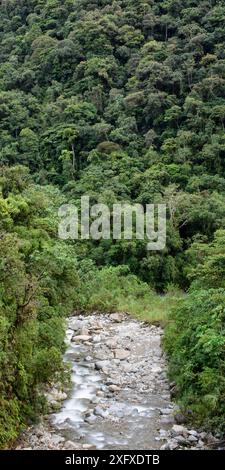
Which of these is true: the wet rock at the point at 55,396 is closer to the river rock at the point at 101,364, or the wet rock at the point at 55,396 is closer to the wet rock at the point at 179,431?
the river rock at the point at 101,364

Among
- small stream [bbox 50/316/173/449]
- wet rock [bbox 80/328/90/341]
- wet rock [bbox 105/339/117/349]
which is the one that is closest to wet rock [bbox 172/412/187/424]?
small stream [bbox 50/316/173/449]

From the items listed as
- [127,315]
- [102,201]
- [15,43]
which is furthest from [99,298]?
[15,43]

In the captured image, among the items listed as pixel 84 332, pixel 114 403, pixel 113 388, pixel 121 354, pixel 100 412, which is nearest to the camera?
pixel 100 412

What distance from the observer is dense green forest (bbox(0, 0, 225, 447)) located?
29.9 ft

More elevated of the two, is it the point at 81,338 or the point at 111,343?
the point at 111,343

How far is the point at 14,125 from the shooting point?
112 feet

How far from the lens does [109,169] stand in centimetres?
2812

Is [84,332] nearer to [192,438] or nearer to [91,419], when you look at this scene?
[91,419]

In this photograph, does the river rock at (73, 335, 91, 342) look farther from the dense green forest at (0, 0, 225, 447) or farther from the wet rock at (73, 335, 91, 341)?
the dense green forest at (0, 0, 225, 447)

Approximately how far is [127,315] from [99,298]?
1257 millimetres

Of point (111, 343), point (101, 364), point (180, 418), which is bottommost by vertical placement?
point (111, 343)

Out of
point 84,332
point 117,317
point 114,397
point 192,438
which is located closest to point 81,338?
point 84,332
